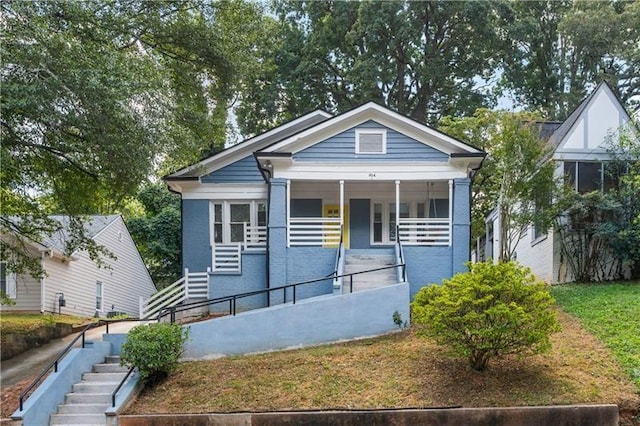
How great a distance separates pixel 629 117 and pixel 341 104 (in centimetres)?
1707

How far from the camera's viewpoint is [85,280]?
849 inches

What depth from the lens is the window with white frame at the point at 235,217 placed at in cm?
1858

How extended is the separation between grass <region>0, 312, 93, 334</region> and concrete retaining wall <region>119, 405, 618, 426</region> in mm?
6757

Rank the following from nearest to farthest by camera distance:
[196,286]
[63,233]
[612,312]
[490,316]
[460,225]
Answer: [490,316] → [612,312] → [460,225] → [196,286] → [63,233]

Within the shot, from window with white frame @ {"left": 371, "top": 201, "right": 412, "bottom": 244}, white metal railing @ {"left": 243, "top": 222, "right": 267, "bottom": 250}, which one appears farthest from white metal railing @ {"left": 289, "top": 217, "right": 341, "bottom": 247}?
window with white frame @ {"left": 371, "top": 201, "right": 412, "bottom": 244}

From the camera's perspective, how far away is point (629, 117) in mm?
18859

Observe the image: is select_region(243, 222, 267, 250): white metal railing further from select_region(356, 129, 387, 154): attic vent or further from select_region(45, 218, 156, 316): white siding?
select_region(45, 218, 156, 316): white siding

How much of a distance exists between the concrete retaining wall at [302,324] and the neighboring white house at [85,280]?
4.64 m

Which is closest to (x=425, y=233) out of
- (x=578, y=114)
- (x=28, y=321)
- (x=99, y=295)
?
(x=578, y=114)

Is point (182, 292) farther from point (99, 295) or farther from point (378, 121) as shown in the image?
point (378, 121)

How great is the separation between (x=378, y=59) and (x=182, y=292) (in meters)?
18.8

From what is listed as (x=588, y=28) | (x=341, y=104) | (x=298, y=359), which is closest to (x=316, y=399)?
(x=298, y=359)

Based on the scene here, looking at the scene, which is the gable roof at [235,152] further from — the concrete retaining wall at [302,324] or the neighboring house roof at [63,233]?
the concrete retaining wall at [302,324]

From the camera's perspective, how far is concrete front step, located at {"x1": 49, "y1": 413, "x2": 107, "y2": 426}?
10012mm
